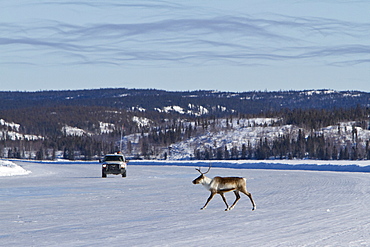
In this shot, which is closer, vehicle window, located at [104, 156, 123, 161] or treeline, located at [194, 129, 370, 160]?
vehicle window, located at [104, 156, 123, 161]

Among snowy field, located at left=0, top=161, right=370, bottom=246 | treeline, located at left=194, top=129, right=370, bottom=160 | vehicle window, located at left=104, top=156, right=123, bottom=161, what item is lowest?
snowy field, located at left=0, top=161, right=370, bottom=246

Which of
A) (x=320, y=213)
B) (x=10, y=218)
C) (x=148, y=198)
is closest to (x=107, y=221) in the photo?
(x=10, y=218)

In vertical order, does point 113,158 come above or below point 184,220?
above

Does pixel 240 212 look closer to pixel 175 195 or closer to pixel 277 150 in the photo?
pixel 175 195

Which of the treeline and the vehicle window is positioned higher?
the treeline

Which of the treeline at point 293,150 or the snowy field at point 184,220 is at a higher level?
the treeline at point 293,150

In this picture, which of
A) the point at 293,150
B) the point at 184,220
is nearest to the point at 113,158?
the point at 184,220

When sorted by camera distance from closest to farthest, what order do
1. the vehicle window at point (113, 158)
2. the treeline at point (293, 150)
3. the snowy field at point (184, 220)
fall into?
the snowy field at point (184, 220), the vehicle window at point (113, 158), the treeline at point (293, 150)

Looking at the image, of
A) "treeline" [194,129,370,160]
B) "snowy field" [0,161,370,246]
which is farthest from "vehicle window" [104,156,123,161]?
"treeline" [194,129,370,160]

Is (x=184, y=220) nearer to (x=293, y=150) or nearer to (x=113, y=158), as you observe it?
(x=113, y=158)

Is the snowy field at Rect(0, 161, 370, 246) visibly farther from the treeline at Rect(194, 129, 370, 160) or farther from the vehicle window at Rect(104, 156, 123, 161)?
the treeline at Rect(194, 129, 370, 160)

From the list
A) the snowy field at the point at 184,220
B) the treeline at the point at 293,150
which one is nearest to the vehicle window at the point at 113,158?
the snowy field at the point at 184,220

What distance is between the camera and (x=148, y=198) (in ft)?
67.7

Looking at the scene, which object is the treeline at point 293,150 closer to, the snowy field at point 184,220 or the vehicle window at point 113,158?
the vehicle window at point 113,158
